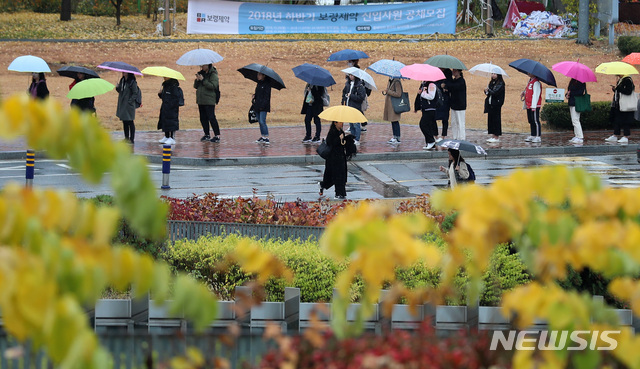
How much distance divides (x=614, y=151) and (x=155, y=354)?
55.1 feet

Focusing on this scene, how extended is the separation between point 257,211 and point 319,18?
91.1 feet

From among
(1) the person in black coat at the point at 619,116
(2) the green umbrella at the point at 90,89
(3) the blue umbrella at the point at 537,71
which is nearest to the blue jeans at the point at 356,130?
(3) the blue umbrella at the point at 537,71

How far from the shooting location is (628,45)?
34312mm

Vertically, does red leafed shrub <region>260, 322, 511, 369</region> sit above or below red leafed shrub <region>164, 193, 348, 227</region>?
below

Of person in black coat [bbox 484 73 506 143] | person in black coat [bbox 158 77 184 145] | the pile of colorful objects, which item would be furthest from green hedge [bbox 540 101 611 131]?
the pile of colorful objects

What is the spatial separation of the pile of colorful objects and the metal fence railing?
32.8 m

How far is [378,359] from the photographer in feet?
12.2

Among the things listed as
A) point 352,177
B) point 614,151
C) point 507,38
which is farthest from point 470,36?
point 352,177

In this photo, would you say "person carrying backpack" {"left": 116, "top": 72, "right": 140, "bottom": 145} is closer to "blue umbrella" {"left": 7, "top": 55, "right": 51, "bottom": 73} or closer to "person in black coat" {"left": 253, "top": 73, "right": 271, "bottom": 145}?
"blue umbrella" {"left": 7, "top": 55, "right": 51, "bottom": 73}

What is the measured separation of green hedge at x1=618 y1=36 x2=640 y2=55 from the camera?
33.8 metres

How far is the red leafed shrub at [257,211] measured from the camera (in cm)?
1055

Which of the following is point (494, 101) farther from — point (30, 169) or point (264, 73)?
point (30, 169)

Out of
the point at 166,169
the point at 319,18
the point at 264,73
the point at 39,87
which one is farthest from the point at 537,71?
the point at 319,18

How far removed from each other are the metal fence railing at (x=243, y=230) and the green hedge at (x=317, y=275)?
3.19 feet
